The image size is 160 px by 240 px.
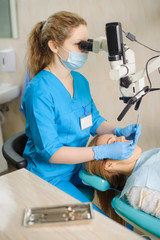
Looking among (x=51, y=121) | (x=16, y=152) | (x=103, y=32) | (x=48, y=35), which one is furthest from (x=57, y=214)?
(x=103, y=32)

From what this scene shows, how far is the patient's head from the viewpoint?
1.45 meters

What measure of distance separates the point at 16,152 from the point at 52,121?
0.30 m

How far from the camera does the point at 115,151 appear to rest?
1398mm

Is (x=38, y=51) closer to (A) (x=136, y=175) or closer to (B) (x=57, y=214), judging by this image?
(A) (x=136, y=175)

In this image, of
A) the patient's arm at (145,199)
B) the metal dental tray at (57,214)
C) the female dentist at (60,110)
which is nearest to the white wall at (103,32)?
the female dentist at (60,110)

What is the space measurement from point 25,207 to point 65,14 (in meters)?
1.02

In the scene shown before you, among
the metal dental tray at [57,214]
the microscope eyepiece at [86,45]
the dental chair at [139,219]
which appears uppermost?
the microscope eyepiece at [86,45]

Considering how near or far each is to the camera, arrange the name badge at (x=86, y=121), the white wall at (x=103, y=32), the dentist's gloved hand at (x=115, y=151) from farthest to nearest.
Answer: the white wall at (x=103, y=32), the name badge at (x=86, y=121), the dentist's gloved hand at (x=115, y=151)

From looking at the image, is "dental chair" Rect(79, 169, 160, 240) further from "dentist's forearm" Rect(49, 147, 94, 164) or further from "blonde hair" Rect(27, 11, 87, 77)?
"blonde hair" Rect(27, 11, 87, 77)

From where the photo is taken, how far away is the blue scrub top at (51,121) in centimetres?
144

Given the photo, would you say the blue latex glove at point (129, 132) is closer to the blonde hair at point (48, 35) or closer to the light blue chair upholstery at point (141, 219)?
the light blue chair upholstery at point (141, 219)

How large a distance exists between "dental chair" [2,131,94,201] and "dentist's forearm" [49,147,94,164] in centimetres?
16

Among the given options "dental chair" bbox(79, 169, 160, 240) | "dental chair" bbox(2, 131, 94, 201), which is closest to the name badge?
"dental chair" bbox(2, 131, 94, 201)

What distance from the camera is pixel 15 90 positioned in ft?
9.20
